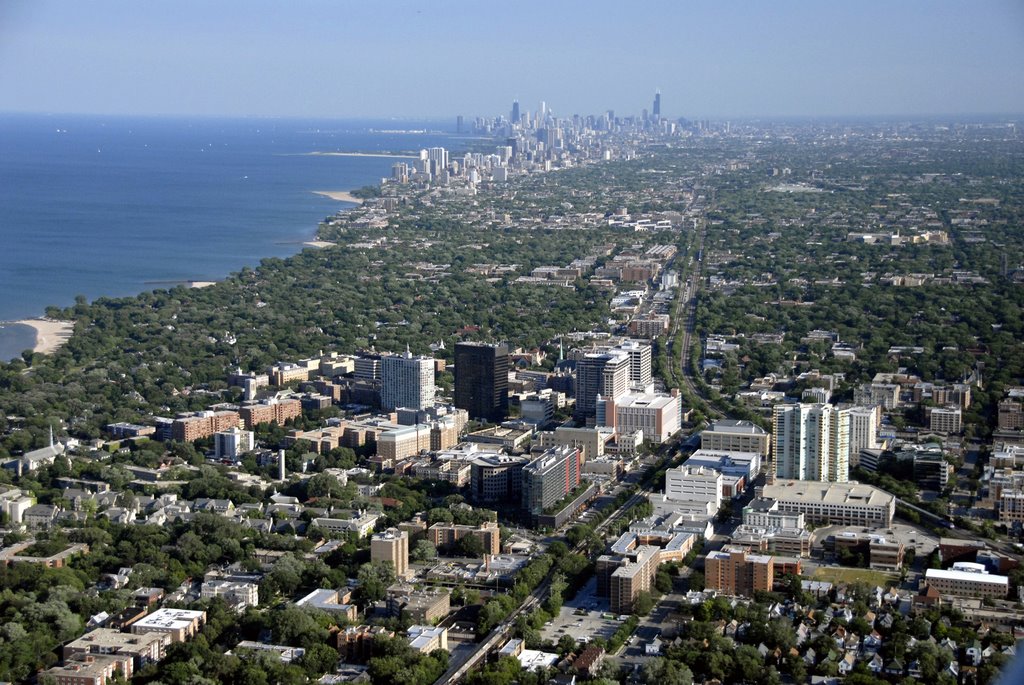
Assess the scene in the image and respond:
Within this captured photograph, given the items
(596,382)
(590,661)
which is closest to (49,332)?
(596,382)

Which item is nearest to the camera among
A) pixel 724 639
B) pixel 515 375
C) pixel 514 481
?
pixel 724 639

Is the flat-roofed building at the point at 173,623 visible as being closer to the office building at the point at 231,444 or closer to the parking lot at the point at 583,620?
the parking lot at the point at 583,620

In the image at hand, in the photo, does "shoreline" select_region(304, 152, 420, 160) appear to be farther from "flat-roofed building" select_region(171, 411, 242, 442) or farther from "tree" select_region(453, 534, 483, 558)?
"tree" select_region(453, 534, 483, 558)

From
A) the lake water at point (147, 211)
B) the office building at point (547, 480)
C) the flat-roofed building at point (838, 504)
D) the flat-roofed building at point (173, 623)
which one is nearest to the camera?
the flat-roofed building at point (173, 623)

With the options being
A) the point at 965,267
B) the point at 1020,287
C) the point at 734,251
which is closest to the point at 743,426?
the point at 1020,287

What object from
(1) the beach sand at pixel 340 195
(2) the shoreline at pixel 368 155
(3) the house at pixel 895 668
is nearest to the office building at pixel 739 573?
(3) the house at pixel 895 668

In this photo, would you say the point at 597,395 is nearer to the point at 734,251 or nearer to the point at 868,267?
the point at 868,267

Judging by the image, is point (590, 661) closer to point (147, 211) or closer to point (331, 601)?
point (331, 601)
